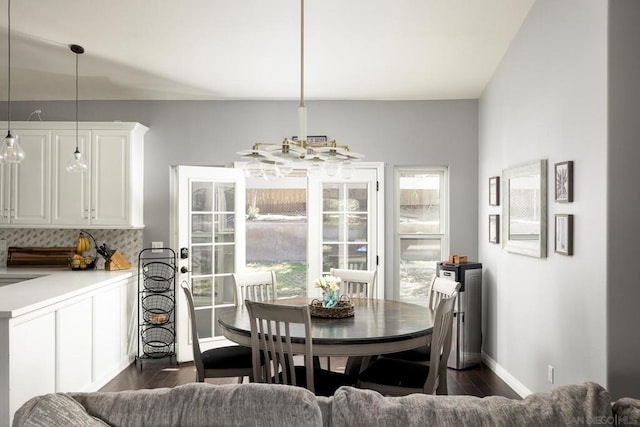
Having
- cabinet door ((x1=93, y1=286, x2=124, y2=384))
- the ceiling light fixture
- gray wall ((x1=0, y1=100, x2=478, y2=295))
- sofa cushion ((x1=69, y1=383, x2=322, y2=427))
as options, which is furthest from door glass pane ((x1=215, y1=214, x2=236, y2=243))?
sofa cushion ((x1=69, y1=383, x2=322, y2=427))

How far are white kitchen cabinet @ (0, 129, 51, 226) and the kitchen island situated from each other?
0.52 meters

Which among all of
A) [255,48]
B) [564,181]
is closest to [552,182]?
[564,181]

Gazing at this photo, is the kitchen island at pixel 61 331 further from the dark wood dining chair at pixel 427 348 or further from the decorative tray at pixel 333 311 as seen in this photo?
the dark wood dining chair at pixel 427 348

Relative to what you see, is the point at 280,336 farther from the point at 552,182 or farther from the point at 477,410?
the point at 552,182

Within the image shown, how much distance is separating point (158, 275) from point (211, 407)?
4.11 metres

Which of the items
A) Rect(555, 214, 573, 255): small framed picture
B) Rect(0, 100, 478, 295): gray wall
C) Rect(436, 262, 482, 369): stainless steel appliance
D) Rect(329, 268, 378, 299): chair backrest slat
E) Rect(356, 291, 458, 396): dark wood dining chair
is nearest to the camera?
Rect(356, 291, 458, 396): dark wood dining chair

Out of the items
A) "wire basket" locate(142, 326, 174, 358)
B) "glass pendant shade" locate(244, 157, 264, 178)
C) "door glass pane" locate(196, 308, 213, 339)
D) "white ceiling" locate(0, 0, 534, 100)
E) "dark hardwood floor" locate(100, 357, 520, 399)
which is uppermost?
"white ceiling" locate(0, 0, 534, 100)

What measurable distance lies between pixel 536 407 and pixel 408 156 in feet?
13.8

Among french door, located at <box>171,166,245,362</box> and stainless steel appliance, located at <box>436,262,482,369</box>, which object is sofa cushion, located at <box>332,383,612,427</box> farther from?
french door, located at <box>171,166,245,362</box>

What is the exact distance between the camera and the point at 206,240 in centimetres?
554

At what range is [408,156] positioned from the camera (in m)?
5.75

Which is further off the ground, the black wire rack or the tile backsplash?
the tile backsplash

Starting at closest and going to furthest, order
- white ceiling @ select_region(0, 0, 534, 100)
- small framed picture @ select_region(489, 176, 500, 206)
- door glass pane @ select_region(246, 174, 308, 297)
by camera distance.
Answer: white ceiling @ select_region(0, 0, 534, 100) < small framed picture @ select_region(489, 176, 500, 206) < door glass pane @ select_region(246, 174, 308, 297)

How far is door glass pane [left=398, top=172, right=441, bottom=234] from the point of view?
5887 mm
